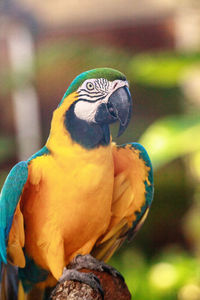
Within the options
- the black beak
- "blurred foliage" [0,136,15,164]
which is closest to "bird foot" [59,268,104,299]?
the black beak

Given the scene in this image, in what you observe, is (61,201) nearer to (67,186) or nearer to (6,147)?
(67,186)

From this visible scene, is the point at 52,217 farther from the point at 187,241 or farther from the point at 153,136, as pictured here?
the point at 187,241

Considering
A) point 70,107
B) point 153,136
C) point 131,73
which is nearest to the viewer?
point 70,107

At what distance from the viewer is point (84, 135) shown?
287mm

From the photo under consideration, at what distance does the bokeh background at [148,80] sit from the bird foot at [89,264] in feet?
1.64

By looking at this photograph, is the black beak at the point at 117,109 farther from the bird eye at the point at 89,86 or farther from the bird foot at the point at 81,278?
the bird foot at the point at 81,278

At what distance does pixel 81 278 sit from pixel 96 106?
0.44 ft

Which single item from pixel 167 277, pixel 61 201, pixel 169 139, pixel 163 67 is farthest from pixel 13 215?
pixel 167 277

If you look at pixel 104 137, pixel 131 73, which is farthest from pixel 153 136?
pixel 104 137

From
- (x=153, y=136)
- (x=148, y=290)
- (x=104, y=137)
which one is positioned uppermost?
(x=104, y=137)

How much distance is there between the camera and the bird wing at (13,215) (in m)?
0.28

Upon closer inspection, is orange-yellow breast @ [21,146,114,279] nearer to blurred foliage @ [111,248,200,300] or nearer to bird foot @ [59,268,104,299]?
bird foot @ [59,268,104,299]

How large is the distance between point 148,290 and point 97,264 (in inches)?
39.2

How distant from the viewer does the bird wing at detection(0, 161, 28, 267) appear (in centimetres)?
28
